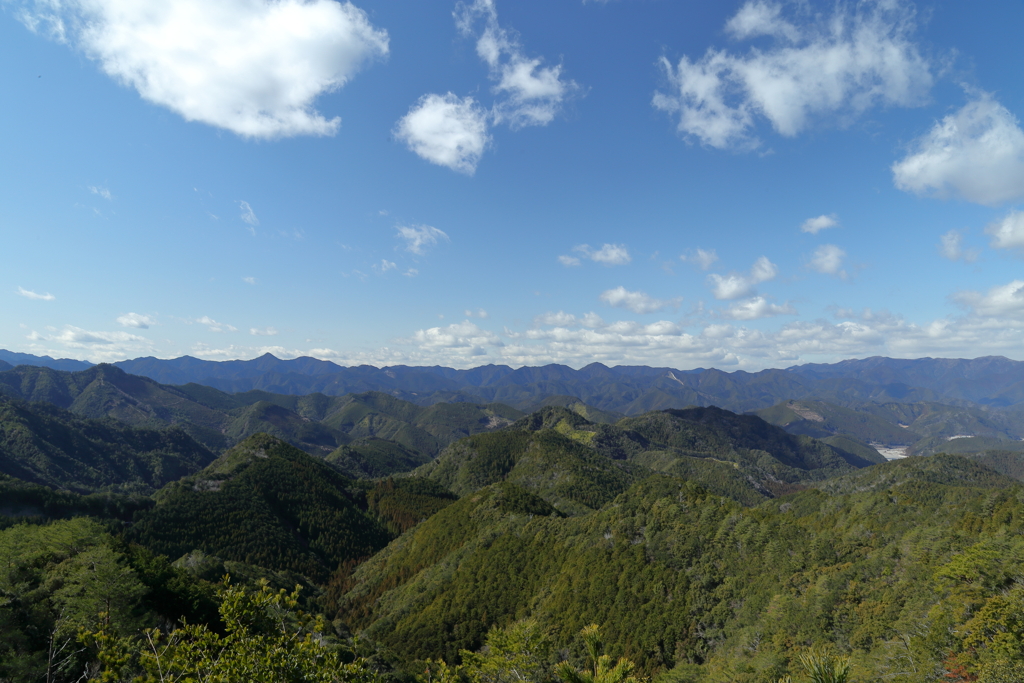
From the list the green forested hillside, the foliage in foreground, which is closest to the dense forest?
the foliage in foreground

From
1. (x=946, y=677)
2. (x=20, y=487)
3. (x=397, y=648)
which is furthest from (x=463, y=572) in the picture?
(x=20, y=487)

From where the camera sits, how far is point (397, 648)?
123m

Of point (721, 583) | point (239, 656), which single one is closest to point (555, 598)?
point (721, 583)

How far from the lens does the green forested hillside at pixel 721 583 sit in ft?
182

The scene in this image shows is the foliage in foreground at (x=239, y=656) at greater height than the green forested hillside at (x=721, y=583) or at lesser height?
greater

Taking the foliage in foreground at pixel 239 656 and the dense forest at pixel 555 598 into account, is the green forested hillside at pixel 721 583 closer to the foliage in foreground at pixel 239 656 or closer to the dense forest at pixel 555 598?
the dense forest at pixel 555 598

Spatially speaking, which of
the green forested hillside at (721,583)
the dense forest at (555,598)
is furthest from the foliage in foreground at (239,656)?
the green forested hillside at (721,583)

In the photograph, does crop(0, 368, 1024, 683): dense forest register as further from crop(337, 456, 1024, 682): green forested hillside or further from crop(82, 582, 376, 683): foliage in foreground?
crop(337, 456, 1024, 682): green forested hillside

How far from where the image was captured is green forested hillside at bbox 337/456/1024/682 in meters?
55.3

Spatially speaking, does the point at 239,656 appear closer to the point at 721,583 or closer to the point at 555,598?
the point at 721,583

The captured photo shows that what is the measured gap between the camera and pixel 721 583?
99.0 meters

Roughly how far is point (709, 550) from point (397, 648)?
306 feet

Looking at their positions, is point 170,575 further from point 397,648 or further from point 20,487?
point 20,487

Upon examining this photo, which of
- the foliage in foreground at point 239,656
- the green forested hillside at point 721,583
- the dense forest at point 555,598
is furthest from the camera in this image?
the green forested hillside at point 721,583
